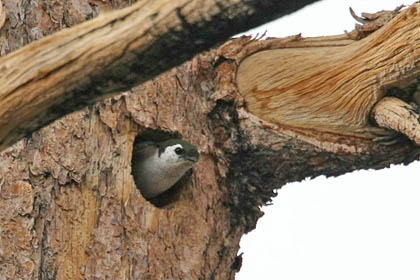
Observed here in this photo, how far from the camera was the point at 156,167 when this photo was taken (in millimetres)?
4863

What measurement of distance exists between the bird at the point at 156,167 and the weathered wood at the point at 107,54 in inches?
88.0

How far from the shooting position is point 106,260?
3.81 m

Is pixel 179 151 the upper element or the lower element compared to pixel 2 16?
lower

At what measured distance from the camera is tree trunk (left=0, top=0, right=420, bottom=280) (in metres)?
Answer: 3.72

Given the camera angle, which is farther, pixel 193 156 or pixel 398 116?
pixel 193 156

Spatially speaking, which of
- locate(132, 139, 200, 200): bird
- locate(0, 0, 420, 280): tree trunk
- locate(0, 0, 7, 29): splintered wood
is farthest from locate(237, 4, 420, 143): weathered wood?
locate(0, 0, 7, 29): splintered wood

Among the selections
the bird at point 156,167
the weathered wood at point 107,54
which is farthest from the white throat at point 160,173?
the weathered wood at point 107,54

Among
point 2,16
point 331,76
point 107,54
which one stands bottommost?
point 107,54

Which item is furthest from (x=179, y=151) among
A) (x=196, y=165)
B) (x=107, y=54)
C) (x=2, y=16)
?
(x=107, y=54)

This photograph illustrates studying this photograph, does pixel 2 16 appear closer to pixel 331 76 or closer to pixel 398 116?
pixel 331 76

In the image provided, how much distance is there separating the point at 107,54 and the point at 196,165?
7.41ft

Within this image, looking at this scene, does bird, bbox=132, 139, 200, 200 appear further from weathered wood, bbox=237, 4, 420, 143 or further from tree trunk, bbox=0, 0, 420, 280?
weathered wood, bbox=237, 4, 420, 143

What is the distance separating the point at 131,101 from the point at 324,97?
866 mm

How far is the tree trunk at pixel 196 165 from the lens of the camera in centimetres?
372
